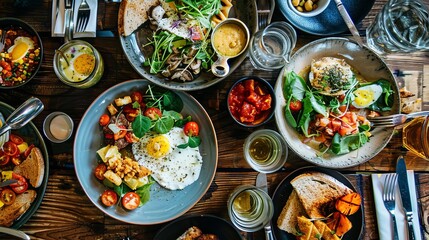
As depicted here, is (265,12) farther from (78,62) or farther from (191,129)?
(78,62)

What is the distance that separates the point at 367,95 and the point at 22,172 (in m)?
1.71

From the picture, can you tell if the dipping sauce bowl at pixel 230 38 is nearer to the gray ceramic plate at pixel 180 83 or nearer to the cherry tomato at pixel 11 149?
the gray ceramic plate at pixel 180 83

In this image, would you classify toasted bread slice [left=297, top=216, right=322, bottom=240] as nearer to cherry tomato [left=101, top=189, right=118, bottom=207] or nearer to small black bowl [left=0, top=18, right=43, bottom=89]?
cherry tomato [left=101, top=189, right=118, bottom=207]

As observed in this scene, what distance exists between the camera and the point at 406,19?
2.17 m

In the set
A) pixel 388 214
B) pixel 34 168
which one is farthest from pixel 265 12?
pixel 34 168

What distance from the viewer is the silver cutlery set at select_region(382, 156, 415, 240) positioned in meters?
2.22

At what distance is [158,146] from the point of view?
6.93 ft

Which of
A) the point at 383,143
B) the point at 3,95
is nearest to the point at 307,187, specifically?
the point at 383,143

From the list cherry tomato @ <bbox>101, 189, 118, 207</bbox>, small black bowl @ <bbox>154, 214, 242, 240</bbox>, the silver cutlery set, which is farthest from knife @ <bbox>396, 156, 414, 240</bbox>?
cherry tomato @ <bbox>101, 189, 118, 207</bbox>

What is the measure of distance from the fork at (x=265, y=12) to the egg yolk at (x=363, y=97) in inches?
22.1

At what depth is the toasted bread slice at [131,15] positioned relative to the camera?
2135 mm

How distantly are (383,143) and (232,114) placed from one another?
761mm

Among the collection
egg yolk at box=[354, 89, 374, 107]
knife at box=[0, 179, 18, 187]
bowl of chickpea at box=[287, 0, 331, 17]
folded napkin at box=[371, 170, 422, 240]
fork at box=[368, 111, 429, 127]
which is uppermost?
bowl of chickpea at box=[287, 0, 331, 17]

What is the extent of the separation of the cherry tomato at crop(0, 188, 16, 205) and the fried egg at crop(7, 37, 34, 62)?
2.07ft
